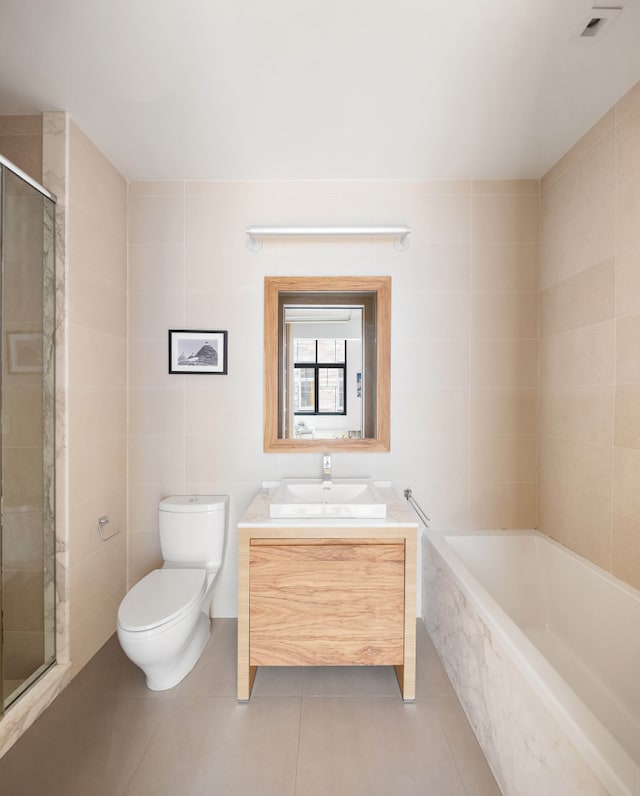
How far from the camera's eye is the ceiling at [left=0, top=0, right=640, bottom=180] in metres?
1.32

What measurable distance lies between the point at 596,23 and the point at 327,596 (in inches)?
87.1

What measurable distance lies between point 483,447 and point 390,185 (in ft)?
5.00

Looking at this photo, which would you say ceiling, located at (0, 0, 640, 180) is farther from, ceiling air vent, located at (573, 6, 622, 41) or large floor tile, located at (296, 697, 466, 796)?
large floor tile, located at (296, 697, 466, 796)

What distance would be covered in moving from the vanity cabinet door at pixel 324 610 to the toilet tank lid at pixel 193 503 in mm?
517

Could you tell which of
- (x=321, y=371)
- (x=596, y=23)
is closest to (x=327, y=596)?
(x=321, y=371)

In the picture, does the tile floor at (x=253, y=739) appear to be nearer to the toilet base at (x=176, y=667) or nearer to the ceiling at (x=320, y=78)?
the toilet base at (x=176, y=667)

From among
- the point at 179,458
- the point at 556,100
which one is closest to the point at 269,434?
the point at 179,458

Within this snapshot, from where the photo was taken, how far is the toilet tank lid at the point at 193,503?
85.9 inches

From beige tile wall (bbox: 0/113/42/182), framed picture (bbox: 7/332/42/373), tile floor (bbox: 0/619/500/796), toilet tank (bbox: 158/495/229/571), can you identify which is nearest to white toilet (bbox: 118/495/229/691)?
toilet tank (bbox: 158/495/229/571)

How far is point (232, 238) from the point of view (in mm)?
2355

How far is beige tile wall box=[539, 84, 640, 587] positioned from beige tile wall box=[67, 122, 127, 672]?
226 centimetres

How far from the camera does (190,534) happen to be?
2.18 m

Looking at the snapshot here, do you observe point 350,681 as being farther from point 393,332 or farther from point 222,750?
point 393,332

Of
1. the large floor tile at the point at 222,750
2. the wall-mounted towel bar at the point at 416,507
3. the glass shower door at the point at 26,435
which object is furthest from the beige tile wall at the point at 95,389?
the wall-mounted towel bar at the point at 416,507
